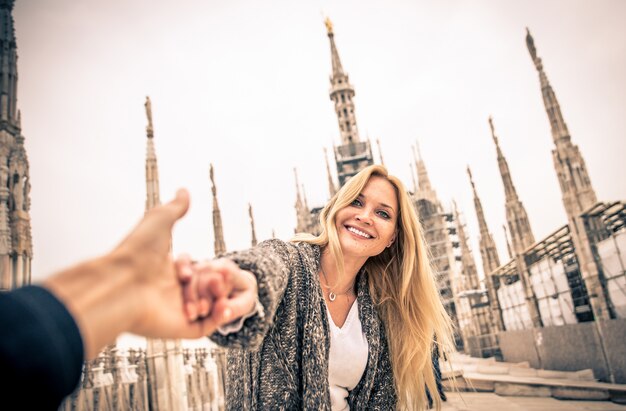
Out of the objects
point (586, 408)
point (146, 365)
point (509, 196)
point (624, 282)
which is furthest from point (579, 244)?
point (146, 365)

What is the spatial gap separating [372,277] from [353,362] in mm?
593

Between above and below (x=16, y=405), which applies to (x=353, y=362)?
below

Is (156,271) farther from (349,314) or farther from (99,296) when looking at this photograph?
(349,314)

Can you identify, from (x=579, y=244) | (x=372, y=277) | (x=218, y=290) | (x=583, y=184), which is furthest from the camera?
(x=583, y=184)

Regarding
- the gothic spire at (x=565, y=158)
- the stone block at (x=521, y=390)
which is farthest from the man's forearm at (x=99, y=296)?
the gothic spire at (x=565, y=158)

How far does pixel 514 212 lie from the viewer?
18.0 meters

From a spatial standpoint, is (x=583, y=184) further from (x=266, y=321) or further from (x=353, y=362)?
(x=266, y=321)

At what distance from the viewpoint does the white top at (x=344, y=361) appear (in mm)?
2027

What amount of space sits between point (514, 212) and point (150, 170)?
51.6ft

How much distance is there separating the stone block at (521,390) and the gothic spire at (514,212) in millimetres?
9132

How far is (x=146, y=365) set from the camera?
7988 millimetres

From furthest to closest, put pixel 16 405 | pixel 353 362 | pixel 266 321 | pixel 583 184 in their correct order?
pixel 583 184
pixel 353 362
pixel 266 321
pixel 16 405

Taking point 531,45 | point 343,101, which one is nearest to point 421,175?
point 343,101

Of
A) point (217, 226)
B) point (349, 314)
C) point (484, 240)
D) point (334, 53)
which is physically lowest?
point (349, 314)
